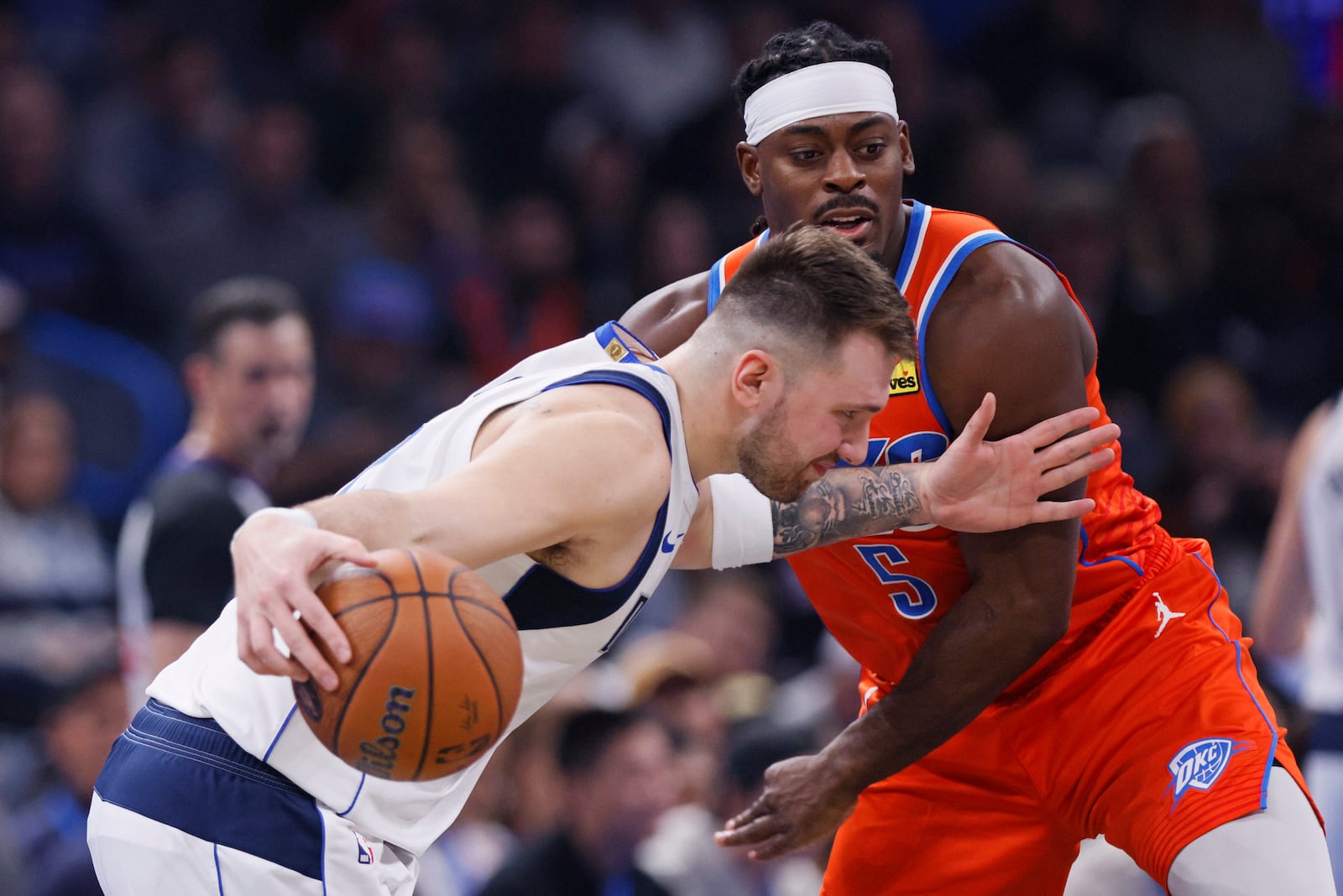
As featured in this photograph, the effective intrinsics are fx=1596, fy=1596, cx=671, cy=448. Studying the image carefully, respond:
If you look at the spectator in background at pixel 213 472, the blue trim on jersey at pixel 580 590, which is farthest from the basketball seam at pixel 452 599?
the spectator in background at pixel 213 472

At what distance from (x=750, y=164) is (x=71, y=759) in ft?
12.9

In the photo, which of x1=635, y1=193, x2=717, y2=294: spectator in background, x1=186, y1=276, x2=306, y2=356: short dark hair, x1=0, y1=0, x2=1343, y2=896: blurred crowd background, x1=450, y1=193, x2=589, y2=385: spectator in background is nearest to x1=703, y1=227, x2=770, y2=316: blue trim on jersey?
x1=186, y1=276, x2=306, y2=356: short dark hair

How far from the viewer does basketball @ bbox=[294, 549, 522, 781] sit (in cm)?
268

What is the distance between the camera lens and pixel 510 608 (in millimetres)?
3236

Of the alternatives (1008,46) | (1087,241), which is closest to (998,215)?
(1087,241)

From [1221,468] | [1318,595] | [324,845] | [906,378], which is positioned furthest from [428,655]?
[1221,468]

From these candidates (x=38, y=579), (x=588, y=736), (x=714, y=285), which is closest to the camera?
(x=714, y=285)

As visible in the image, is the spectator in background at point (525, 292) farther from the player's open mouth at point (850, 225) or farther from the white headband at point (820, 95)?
the player's open mouth at point (850, 225)

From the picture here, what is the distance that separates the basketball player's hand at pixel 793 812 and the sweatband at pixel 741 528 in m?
0.57

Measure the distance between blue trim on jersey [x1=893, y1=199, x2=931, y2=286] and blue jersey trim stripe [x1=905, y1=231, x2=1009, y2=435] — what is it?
0.30ft

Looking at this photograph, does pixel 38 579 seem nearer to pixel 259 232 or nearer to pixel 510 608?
pixel 259 232

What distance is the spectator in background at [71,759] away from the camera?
625 cm

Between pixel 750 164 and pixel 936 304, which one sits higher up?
pixel 750 164

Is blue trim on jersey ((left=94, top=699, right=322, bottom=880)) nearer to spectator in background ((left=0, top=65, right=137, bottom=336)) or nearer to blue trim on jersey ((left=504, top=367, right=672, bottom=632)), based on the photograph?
blue trim on jersey ((left=504, top=367, right=672, bottom=632))
